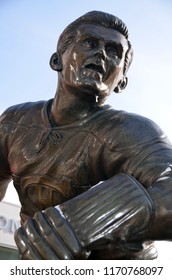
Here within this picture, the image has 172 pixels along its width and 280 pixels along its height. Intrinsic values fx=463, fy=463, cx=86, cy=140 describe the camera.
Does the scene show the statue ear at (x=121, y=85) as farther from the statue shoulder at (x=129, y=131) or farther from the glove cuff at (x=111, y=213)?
the glove cuff at (x=111, y=213)

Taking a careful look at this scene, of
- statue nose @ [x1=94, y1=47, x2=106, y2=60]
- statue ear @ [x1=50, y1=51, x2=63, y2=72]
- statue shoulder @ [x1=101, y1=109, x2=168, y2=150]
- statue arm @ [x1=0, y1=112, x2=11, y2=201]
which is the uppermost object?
statue nose @ [x1=94, y1=47, x2=106, y2=60]

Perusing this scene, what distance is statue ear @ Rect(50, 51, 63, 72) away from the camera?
81.8 inches

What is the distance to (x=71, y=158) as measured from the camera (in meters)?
1.83

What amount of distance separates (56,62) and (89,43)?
24 centimetres

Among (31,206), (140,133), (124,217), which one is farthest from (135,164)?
(31,206)

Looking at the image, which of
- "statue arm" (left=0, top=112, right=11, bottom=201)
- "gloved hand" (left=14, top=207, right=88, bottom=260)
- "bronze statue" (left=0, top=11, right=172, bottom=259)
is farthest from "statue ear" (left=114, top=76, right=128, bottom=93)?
"gloved hand" (left=14, top=207, right=88, bottom=260)

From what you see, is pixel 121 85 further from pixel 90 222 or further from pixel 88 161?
pixel 90 222

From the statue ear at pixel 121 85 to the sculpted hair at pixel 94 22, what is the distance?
0.08m

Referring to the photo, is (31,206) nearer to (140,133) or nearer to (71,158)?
(71,158)

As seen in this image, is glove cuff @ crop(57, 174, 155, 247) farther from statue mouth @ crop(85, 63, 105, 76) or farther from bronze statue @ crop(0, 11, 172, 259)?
statue mouth @ crop(85, 63, 105, 76)

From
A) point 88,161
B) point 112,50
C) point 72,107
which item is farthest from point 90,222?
point 112,50

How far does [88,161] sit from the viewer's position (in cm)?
182

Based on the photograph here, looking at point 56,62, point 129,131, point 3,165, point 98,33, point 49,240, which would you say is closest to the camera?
point 49,240

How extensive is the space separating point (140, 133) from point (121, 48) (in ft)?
1.39
